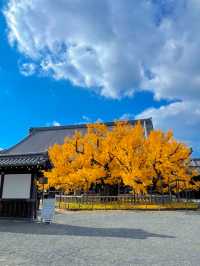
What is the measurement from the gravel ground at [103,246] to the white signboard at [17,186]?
2.27 m

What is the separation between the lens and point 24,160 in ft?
45.1

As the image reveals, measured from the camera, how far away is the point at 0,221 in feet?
42.5

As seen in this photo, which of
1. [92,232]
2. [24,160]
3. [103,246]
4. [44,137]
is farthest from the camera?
[44,137]

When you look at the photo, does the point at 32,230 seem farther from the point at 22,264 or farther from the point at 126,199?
the point at 126,199

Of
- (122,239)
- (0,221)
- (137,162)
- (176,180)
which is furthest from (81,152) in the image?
(122,239)

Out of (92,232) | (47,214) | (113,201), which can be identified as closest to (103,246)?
(92,232)

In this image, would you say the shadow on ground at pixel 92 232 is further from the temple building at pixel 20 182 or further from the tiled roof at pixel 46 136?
the tiled roof at pixel 46 136

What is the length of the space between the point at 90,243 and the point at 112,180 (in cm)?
1486

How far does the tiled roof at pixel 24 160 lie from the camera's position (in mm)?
13346

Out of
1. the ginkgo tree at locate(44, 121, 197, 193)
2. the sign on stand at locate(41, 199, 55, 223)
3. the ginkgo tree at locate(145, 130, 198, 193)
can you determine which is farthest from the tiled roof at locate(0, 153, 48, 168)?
the ginkgo tree at locate(145, 130, 198, 193)

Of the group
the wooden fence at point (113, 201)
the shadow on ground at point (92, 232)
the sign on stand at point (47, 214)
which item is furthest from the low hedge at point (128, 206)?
the shadow on ground at point (92, 232)

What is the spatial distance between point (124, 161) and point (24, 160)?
952cm

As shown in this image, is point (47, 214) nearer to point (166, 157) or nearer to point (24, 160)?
point (24, 160)

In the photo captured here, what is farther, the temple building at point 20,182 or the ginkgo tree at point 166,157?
the ginkgo tree at point 166,157
